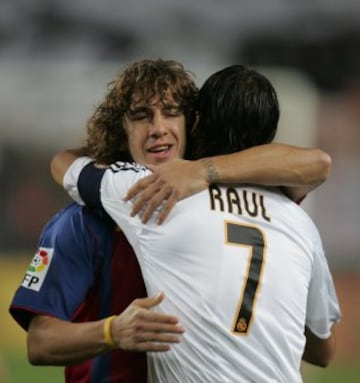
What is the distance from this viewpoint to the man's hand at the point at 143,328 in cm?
299

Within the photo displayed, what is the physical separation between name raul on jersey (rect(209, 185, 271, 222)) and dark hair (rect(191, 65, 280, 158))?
16cm

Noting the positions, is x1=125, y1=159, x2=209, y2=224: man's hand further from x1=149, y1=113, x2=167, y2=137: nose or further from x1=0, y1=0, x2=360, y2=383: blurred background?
x1=0, y1=0, x2=360, y2=383: blurred background

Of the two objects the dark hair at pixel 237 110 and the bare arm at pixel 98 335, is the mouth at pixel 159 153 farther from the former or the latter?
the bare arm at pixel 98 335

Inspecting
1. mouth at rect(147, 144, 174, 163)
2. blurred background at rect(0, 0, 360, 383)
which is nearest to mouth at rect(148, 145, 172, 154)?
mouth at rect(147, 144, 174, 163)

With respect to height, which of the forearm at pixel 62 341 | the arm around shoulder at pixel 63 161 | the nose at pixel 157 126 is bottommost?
the forearm at pixel 62 341

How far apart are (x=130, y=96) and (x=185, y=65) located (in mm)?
9578

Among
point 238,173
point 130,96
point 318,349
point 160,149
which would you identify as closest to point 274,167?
point 238,173

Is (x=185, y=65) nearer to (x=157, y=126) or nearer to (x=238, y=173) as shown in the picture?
(x=157, y=126)

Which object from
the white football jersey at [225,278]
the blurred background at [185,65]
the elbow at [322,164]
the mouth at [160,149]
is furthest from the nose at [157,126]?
the blurred background at [185,65]

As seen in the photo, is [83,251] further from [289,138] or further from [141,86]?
[289,138]

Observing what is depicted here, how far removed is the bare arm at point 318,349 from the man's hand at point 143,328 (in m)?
0.72

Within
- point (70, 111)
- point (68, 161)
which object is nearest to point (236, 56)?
point (70, 111)

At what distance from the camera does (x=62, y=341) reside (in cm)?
317

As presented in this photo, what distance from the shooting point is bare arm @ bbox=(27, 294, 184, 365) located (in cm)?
299
